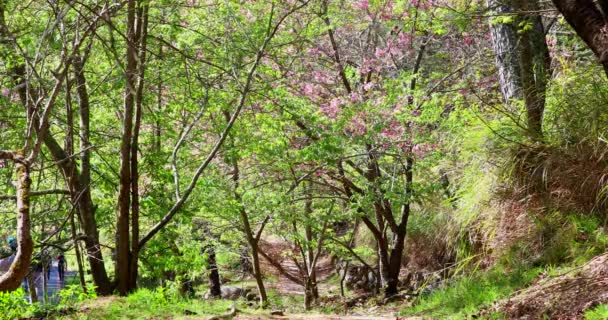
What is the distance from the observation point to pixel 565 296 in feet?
13.7

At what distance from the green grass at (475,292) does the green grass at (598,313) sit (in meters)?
1.53

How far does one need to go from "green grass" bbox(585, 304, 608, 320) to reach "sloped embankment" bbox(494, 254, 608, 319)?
147 millimetres

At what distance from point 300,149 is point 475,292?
186 inches

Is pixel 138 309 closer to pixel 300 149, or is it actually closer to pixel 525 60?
pixel 525 60

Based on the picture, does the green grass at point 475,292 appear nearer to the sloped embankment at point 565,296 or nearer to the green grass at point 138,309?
the sloped embankment at point 565,296

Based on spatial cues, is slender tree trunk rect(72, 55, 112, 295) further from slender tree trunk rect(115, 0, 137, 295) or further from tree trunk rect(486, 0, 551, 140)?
tree trunk rect(486, 0, 551, 140)

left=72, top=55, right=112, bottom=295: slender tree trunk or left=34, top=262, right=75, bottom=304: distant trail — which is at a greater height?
left=72, top=55, right=112, bottom=295: slender tree trunk

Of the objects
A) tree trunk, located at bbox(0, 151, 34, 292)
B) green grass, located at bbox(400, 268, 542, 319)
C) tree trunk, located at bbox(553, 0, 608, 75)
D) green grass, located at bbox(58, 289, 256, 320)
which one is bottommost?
green grass, located at bbox(400, 268, 542, 319)

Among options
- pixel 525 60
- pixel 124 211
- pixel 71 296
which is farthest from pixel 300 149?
pixel 71 296

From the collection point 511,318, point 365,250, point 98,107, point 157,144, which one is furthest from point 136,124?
point 365,250

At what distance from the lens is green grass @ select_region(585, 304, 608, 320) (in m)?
3.44

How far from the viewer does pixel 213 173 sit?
33.6 feet

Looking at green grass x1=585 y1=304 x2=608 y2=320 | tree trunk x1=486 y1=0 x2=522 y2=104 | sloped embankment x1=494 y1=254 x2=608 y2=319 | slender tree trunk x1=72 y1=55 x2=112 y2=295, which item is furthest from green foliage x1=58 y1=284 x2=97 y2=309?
tree trunk x1=486 y1=0 x2=522 y2=104

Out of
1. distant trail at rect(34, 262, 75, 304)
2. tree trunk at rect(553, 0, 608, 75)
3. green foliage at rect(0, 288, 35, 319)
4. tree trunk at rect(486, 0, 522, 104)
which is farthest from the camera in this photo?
distant trail at rect(34, 262, 75, 304)
